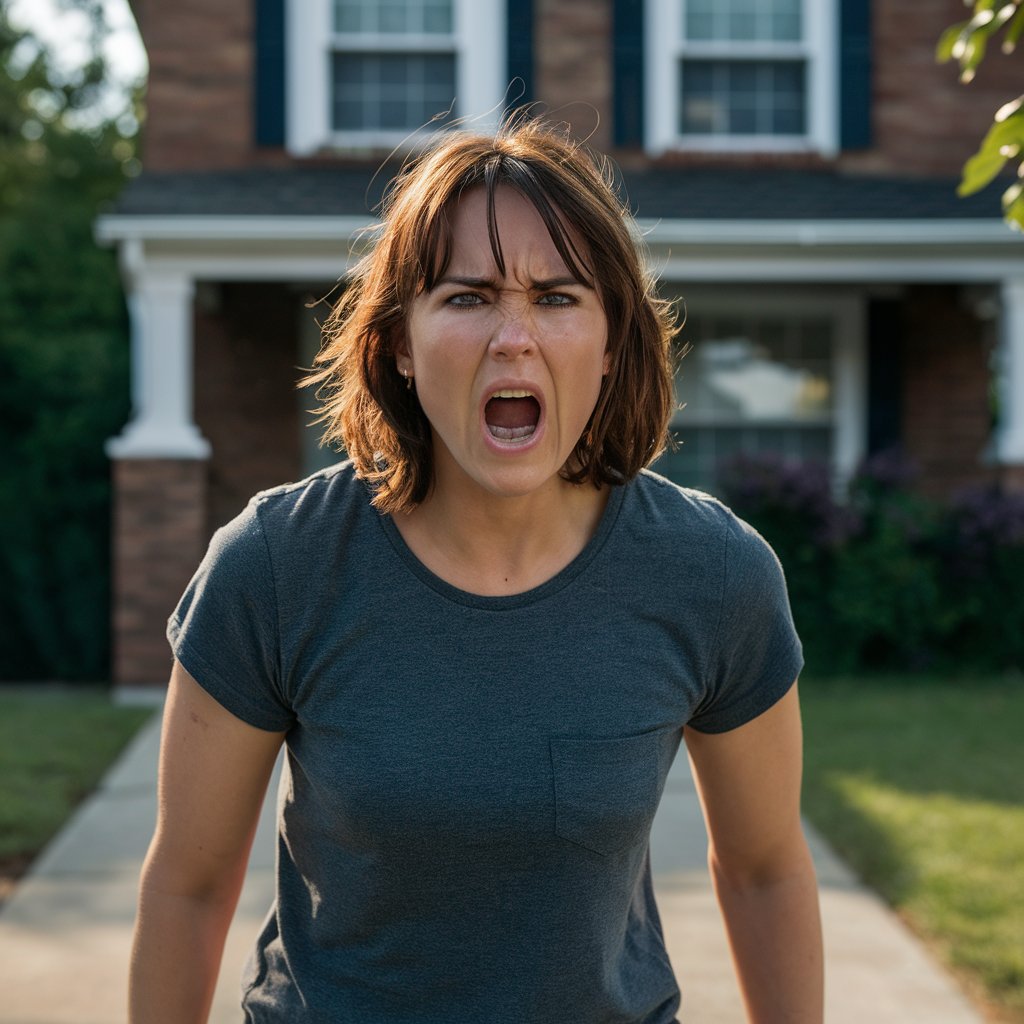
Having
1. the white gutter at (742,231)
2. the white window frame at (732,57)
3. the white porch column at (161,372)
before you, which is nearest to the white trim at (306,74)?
the white gutter at (742,231)

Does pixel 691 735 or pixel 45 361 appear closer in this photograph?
pixel 691 735

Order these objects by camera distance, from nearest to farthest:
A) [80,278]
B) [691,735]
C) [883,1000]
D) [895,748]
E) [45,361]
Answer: [691,735], [883,1000], [895,748], [45,361], [80,278]

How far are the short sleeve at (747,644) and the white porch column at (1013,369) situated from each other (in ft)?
27.5

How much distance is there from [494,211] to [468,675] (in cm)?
54

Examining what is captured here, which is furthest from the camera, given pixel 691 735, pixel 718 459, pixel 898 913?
pixel 718 459

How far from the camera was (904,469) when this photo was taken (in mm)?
9688

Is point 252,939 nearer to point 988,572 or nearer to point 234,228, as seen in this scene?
point 234,228

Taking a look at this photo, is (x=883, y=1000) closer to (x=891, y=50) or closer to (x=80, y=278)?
(x=891, y=50)

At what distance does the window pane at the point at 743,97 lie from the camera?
10406 millimetres

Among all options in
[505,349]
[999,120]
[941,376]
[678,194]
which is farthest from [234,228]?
[505,349]

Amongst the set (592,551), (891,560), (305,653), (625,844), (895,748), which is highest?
(592,551)

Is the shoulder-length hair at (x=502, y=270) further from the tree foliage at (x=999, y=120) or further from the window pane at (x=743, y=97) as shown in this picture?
the window pane at (x=743, y=97)

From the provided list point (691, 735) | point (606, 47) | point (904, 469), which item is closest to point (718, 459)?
point (904, 469)

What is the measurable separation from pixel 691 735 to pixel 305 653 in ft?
1.72
